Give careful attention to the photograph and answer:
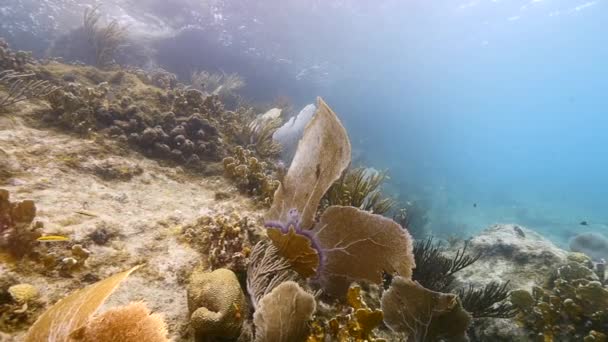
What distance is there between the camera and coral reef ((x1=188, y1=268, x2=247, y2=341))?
1.52 meters

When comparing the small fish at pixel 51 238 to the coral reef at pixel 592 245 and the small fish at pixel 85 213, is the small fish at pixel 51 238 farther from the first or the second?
the coral reef at pixel 592 245

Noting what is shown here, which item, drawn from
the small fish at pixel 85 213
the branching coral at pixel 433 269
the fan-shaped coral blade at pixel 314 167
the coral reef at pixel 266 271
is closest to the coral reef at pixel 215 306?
the coral reef at pixel 266 271

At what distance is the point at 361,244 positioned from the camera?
1.98 meters

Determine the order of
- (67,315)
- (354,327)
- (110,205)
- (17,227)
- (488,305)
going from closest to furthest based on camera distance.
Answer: (67,315) → (354,327) → (17,227) → (110,205) → (488,305)

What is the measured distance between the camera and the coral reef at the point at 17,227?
1.79m

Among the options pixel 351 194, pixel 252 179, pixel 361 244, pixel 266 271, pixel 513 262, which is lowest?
pixel 266 271

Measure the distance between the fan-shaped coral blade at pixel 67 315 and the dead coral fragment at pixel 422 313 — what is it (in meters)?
1.64

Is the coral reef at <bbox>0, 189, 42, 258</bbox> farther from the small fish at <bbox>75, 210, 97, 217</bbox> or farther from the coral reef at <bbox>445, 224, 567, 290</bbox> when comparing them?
the coral reef at <bbox>445, 224, 567, 290</bbox>

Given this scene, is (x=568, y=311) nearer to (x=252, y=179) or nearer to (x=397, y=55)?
(x=252, y=179)

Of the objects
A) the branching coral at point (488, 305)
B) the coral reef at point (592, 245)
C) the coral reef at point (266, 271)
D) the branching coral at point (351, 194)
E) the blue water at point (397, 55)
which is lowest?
the coral reef at point (266, 271)

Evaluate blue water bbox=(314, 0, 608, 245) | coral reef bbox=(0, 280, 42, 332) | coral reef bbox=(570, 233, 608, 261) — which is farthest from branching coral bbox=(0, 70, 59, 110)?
blue water bbox=(314, 0, 608, 245)

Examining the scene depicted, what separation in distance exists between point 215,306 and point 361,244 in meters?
0.99

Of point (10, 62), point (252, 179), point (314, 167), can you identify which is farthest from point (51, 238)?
point (10, 62)

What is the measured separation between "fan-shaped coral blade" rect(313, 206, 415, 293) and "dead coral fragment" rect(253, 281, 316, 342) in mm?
523
